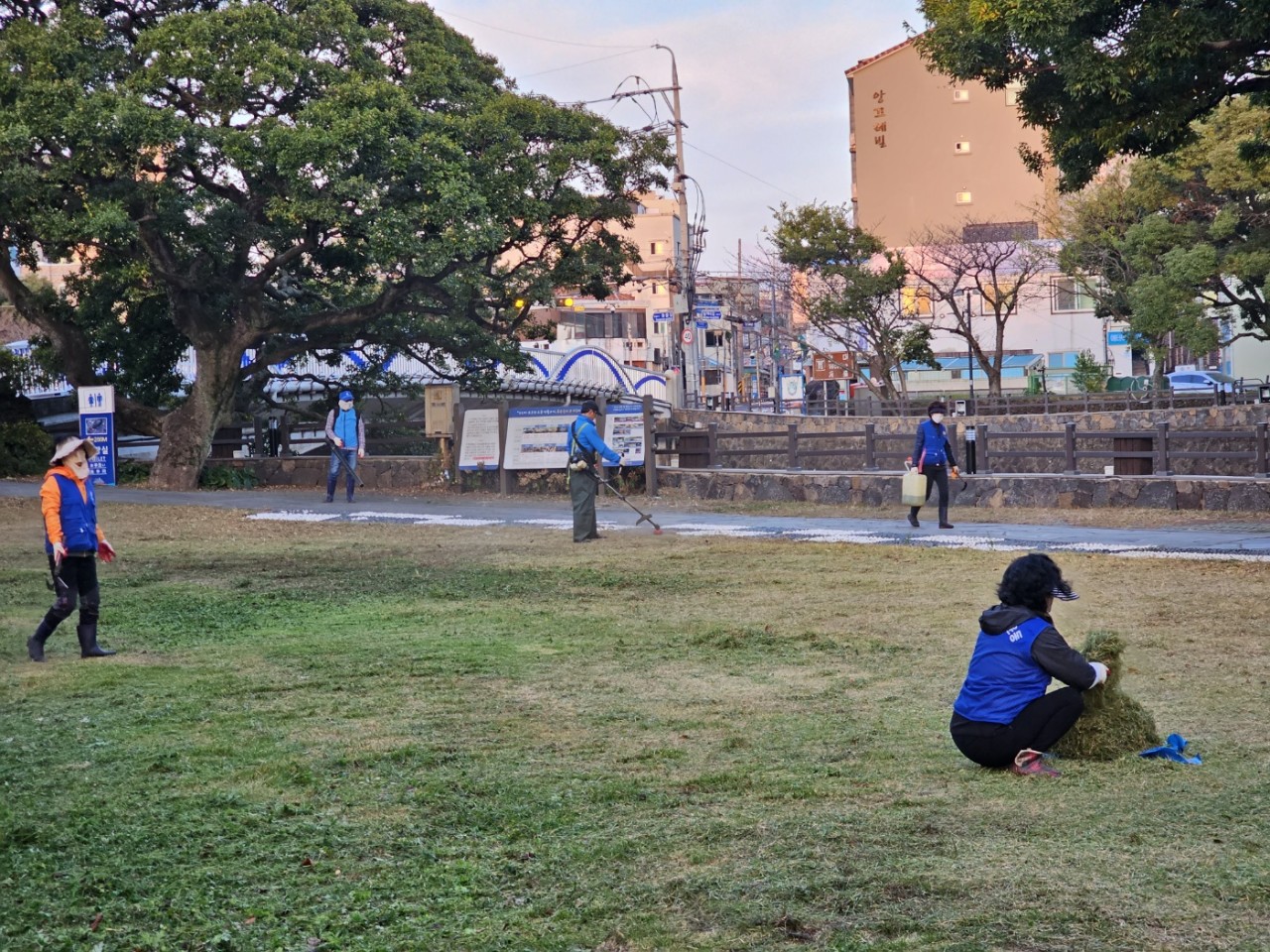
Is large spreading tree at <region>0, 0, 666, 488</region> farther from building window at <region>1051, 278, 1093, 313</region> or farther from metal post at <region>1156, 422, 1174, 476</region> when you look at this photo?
building window at <region>1051, 278, 1093, 313</region>

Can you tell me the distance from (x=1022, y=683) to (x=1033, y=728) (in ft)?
0.62

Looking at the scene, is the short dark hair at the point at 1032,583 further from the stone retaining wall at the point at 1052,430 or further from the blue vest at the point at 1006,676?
the stone retaining wall at the point at 1052,430

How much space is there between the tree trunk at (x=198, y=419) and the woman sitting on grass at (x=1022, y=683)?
21836 mm

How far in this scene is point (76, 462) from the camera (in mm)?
9789

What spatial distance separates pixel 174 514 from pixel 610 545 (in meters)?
8.22

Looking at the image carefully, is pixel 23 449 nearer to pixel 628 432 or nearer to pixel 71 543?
pixel 628 432

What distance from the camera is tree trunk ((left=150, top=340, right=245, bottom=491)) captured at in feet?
85.1

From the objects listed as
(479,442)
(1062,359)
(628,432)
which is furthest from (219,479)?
(1062,359)

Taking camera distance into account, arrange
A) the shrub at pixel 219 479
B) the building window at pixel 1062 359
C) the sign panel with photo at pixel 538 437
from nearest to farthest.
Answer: the sign panel with photo at pixel 538 437 → the shrub at pixel 219 479 → the building window at pixel 1062 359

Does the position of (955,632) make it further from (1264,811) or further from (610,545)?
(610,545)

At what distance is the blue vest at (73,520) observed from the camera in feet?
31.7

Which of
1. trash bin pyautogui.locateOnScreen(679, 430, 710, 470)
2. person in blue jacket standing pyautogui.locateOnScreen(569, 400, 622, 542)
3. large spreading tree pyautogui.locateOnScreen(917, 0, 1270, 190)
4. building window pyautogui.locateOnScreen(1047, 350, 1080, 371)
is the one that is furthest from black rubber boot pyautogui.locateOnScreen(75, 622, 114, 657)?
building window pyautogui.locateOnScreen(1047, 350, 1080, 371)

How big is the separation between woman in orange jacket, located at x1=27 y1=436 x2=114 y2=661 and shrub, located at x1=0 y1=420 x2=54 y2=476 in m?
20.0

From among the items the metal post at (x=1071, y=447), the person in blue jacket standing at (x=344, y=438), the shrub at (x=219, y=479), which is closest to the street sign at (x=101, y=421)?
the shrub at (x=219, y=479)
